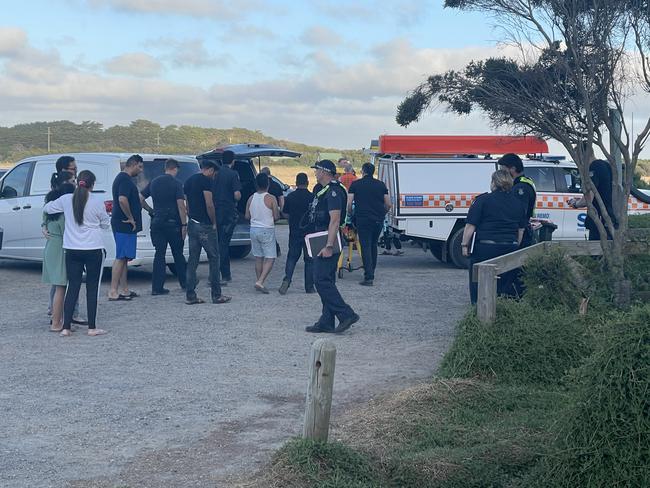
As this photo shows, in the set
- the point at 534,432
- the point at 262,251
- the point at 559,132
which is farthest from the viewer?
the point at 262,251

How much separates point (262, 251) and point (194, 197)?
4.85ft

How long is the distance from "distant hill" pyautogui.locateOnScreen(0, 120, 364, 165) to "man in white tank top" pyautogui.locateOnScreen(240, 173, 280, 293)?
54502mm

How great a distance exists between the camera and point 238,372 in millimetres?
8266

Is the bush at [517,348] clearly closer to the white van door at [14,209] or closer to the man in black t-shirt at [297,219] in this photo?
the man in black t-shirt at [297,219]

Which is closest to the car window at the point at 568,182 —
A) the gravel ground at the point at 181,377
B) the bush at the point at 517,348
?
the gravel ground at the point at 181,377

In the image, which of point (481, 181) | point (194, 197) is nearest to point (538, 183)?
point (481, 181)

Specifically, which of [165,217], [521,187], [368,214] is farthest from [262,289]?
[521,187]

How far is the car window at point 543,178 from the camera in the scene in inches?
640

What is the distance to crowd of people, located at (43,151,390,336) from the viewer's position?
32.0 ft

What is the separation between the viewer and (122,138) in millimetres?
78062

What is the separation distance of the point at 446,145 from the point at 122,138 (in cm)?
6508

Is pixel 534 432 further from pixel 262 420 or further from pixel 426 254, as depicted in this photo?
pixel 426 254

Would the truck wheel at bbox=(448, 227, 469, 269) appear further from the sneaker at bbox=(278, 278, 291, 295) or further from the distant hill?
the distant hill

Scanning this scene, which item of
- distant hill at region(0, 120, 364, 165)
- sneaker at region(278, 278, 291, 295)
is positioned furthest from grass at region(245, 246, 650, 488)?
distant hill at region(0, 120, 364, 165)
